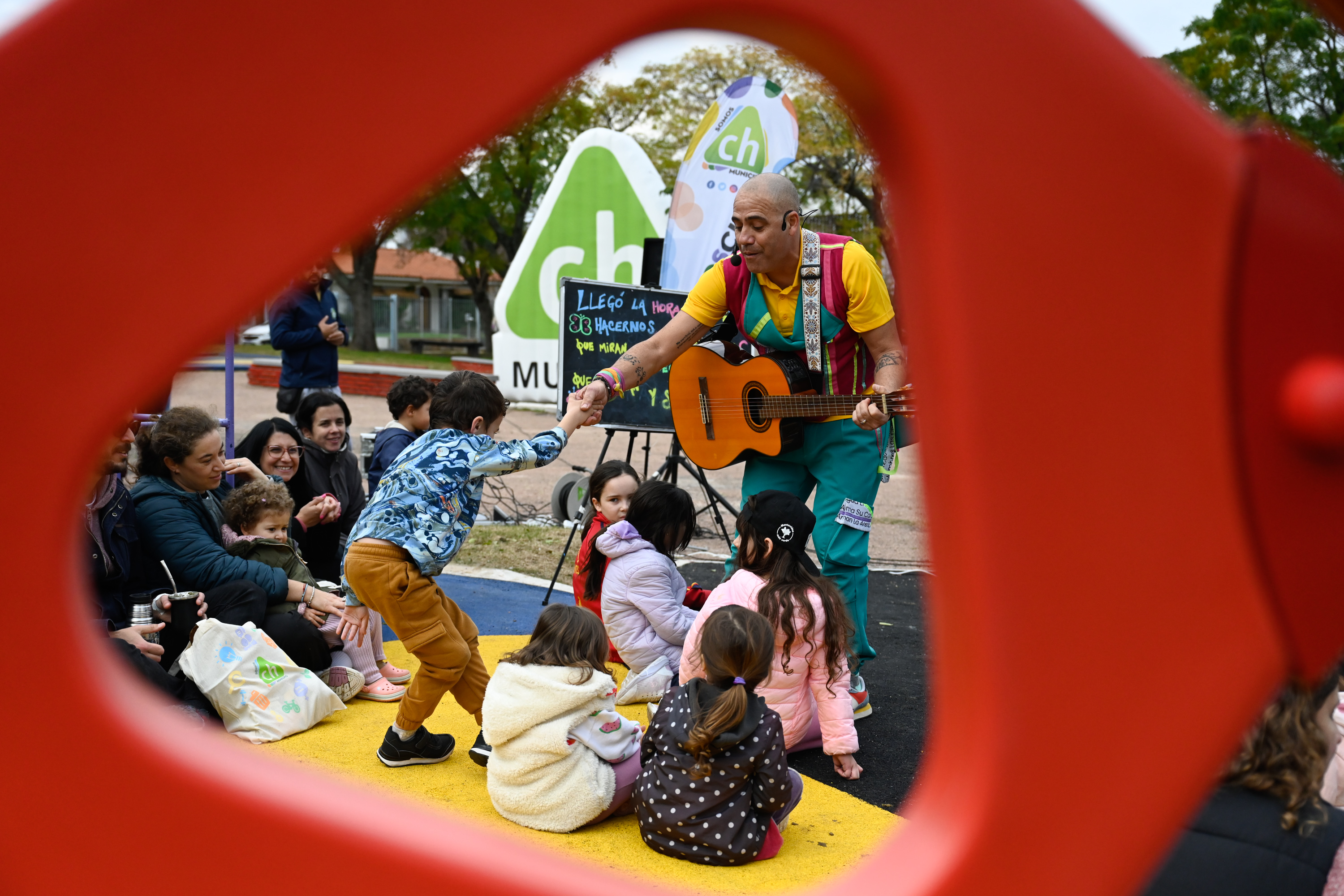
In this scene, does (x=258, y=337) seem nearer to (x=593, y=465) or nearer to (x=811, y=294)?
(x=593, y=465)

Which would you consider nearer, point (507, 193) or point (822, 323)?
point (822, 323)

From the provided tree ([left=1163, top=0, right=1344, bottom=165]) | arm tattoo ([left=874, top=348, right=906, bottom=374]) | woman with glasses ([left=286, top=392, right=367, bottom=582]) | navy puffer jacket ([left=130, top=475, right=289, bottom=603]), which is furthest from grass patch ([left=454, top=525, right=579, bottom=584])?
tree ([left=1163, top=0, right=1344, bottom=165])

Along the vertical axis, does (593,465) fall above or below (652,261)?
below

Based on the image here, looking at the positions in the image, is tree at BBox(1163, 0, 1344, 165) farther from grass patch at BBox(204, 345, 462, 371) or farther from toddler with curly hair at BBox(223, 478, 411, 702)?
toddler with curly hair at BBox(223, 478, 411, 702)

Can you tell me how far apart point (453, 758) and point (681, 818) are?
3.78 ft

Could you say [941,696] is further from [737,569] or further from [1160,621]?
[737,569]

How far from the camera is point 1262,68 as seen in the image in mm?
21109

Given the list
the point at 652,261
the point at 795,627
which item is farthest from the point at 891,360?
the point at 652,261

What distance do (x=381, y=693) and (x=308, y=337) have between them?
3.31m

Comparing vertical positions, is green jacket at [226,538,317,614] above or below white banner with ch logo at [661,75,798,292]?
below

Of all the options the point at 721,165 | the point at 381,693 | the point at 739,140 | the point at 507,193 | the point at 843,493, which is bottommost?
the point at 381,693

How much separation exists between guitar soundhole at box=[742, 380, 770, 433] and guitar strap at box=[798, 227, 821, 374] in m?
0.31

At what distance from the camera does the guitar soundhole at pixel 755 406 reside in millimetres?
4285

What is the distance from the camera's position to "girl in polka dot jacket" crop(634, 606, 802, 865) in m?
2.85
